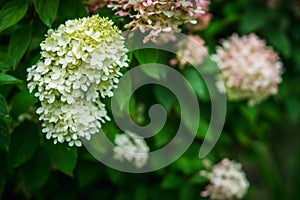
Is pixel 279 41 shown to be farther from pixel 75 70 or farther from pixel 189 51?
pixel 75 70

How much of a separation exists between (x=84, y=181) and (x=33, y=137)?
1.22 ft

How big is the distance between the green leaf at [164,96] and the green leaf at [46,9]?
74 centimetres

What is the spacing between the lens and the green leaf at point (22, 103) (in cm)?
160

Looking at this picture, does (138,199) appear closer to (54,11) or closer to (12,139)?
(12,139)

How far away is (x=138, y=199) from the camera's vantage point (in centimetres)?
219

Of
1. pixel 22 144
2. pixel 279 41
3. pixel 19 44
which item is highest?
pixel 19 44

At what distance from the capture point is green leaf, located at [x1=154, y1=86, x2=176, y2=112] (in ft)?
7.03

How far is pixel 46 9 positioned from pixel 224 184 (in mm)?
1003

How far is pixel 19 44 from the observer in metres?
1.62

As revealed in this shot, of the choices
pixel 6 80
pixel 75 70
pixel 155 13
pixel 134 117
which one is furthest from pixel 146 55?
pixel 134 117

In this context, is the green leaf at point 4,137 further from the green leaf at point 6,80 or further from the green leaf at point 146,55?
the green leaf at point 146,55

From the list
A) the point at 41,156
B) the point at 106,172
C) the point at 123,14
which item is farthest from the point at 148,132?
the point at 123,14

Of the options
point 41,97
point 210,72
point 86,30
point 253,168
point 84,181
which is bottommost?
point 253,168

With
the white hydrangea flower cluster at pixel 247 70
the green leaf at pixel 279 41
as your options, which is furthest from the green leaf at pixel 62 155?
the green leaf at pixel 279 41
